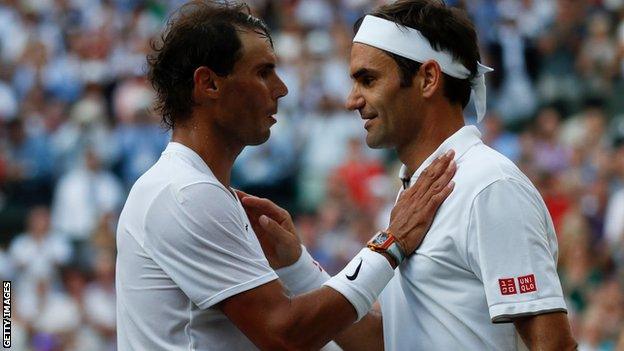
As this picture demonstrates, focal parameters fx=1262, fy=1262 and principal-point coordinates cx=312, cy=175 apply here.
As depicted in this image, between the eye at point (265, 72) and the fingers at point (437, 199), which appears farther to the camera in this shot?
the eye at point (265, 72)

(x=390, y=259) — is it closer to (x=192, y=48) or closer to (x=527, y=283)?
(x=527, y=283)

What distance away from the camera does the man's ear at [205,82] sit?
4.25 meters

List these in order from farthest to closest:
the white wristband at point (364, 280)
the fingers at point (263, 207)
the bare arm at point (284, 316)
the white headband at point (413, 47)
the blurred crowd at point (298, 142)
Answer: the blurred crowd at point (298, 142)
the fingers at point (263, 207)
the white headband at point (413, 47)
the white wristband at point (364, 280)
the bare arm at point (284, 316)

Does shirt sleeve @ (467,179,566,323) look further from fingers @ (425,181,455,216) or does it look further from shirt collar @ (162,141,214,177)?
shirt collar @ (162,141,214,177)

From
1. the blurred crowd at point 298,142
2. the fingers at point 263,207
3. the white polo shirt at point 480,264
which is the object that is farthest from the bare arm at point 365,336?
the blurred crowd at point 298,142

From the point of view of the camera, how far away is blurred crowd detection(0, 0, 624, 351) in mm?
10289

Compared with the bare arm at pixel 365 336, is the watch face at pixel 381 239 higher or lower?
higher

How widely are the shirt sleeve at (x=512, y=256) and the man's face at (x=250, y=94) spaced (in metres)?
0.84

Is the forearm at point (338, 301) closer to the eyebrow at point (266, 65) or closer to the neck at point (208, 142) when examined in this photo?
the neck at point (208, 142)

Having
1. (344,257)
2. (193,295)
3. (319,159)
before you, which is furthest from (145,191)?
(319,159)

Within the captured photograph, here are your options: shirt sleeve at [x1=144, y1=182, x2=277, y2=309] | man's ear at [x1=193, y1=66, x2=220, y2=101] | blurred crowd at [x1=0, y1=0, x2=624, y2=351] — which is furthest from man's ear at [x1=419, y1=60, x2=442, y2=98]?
blurred crowd at [x1=0, y1=0, x2=624, y2=351]

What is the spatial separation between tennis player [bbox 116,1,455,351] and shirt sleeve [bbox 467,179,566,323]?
9.2 inches

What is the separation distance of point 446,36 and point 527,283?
3.09 ft

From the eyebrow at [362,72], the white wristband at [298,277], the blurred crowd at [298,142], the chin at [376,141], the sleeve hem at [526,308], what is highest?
the eyebrow at [362,72]
